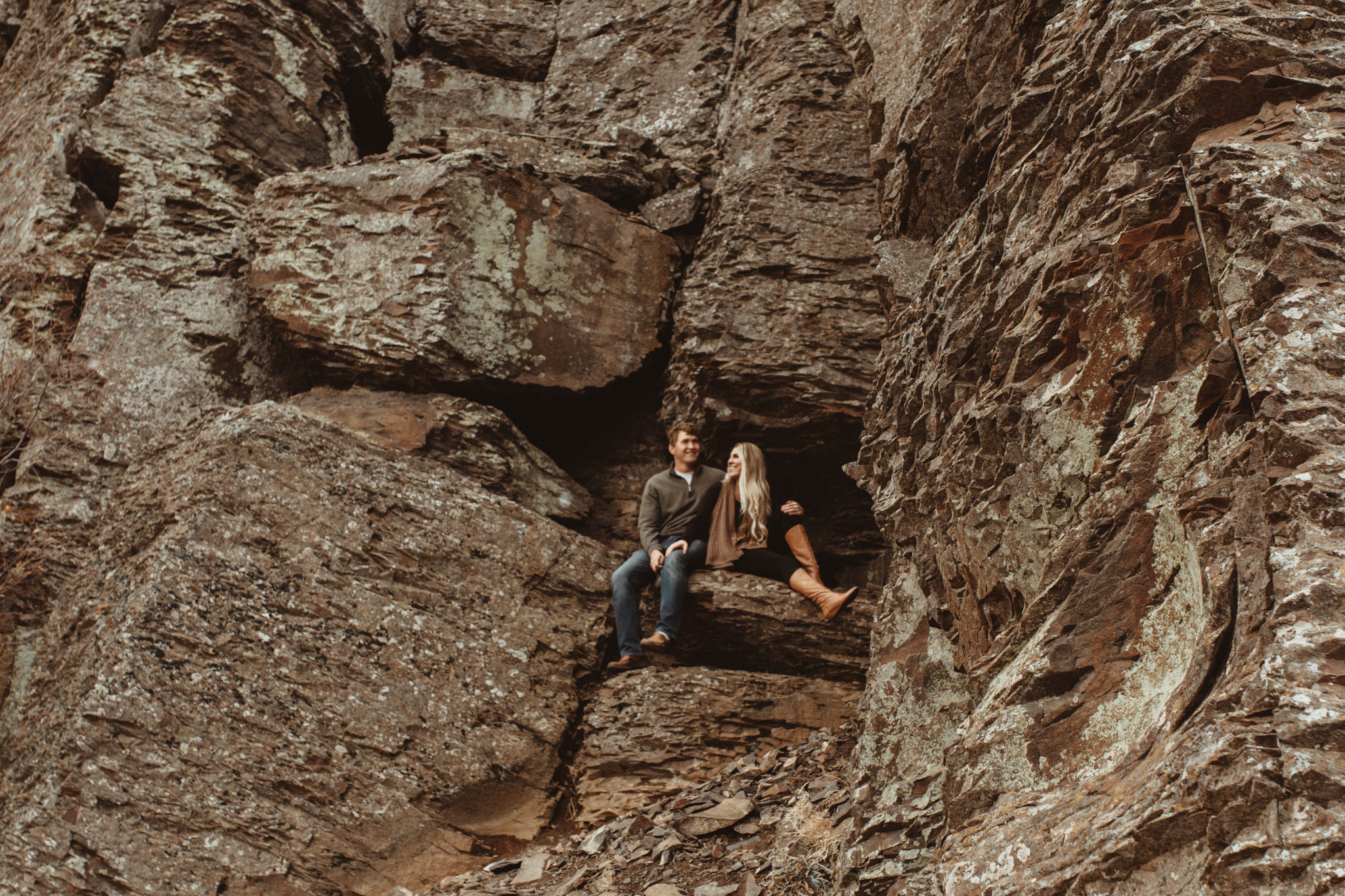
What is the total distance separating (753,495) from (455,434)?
2.15 m

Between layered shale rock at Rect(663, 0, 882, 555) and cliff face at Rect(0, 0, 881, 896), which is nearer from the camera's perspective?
cliff face at Rect(0, 0, 881, 896)

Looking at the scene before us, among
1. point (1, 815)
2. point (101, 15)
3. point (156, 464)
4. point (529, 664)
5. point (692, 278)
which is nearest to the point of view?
point (1, 815)

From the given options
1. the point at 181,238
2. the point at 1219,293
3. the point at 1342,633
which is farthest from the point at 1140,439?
the point at 181,238

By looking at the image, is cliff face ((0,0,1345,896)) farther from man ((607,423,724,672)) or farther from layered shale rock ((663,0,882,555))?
man ((607,423,724,672))

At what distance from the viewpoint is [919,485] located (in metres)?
4.32

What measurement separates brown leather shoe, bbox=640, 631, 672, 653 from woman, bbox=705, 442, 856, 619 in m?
0.71

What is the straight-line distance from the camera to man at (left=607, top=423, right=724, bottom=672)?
22.0 feet

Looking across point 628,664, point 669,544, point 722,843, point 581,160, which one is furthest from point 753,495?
point 581,160

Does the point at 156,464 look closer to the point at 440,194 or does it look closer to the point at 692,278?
the point at 440,194

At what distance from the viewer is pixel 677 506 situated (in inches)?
287

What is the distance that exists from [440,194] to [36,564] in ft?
12.3

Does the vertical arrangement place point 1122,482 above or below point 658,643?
above

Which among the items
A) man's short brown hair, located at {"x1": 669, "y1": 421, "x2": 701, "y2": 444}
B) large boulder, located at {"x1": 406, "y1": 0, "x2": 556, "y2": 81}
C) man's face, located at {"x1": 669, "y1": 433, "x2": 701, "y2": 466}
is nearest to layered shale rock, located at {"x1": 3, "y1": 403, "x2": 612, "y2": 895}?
man's face, located at {"x1": 669, "y1": 433, "x2": 701, "y2": 466}

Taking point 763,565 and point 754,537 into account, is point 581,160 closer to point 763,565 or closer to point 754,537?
point 754,537
